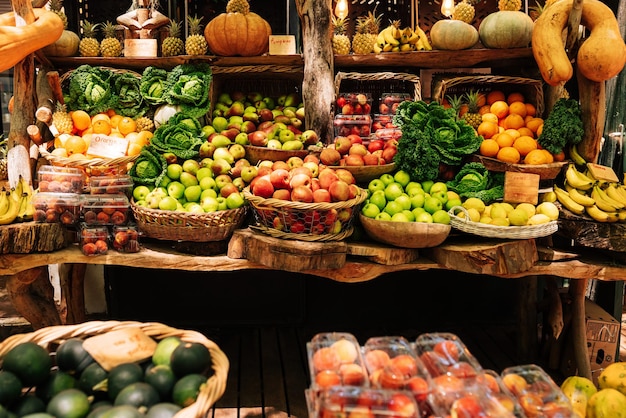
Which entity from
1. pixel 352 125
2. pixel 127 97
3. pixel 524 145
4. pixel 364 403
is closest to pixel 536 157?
pixel 524 145

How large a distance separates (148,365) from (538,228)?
188 centimetres

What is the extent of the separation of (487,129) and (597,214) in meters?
0.78

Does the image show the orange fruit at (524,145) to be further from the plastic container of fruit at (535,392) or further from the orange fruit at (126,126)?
the orange fruit at (126,126)

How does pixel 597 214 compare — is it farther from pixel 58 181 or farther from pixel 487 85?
pixel 58 181

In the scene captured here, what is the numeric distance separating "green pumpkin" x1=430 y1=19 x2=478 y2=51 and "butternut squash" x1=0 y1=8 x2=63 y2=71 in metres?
2.19

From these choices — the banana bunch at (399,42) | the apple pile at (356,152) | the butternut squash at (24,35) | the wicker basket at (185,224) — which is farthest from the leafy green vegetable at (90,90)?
the banana bunch at (399,42)

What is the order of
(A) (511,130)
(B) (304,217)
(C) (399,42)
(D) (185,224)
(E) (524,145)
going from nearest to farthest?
(B) (304,217) < (D) (185,224) < (E) (524,145) < (A) (511,130) < (C) (399,42)

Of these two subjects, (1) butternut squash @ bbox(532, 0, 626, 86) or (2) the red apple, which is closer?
(2) the red apple

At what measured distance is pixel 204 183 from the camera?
2.94 meters

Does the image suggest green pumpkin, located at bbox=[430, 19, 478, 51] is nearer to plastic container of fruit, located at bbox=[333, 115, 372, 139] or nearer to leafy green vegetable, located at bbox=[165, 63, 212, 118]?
plastic container of fruit, located at bbox=[333, 115, 372, 139]

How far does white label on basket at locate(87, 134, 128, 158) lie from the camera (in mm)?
3146

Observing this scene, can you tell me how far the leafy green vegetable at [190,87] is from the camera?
3.41 m

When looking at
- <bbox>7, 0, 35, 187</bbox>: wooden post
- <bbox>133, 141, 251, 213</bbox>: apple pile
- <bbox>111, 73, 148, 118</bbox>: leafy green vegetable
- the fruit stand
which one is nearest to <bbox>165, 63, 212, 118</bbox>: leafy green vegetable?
the fruit stand

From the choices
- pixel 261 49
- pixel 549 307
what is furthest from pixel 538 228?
pixel 261 49
